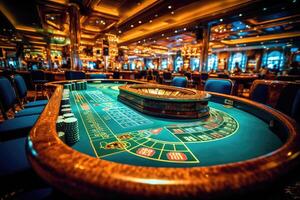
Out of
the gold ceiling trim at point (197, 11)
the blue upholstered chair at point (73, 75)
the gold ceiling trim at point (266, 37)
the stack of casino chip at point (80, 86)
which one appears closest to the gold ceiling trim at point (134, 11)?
the gold ceiling trim at point (197, 11)

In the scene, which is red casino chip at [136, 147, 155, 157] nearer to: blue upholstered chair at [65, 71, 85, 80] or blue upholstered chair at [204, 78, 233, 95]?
blue upholstered chair at [204, 78, 233, 95]

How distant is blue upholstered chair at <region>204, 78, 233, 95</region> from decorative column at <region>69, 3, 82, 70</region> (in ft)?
22.8

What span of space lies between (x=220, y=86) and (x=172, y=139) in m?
2.36

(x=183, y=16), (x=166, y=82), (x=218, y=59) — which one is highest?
(x=183, y=16)

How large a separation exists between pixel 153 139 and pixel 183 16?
9985 mm

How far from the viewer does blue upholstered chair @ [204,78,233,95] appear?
9.88 ft

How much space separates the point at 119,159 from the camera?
93cm

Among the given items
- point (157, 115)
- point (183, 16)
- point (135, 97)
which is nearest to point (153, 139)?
point (157, 115)

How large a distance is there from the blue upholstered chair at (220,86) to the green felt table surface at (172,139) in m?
1.24

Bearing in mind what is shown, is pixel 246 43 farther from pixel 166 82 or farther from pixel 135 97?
pixel 135 97

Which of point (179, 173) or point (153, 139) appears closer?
point (179, 173)

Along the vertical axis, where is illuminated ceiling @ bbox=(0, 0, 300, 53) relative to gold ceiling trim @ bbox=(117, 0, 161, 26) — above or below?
below

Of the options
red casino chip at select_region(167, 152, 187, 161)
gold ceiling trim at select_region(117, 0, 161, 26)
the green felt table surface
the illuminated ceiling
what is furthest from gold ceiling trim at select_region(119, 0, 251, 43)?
red casino chip at select_region(167, 152, 187, 161)

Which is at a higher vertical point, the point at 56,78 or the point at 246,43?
the point at 246,43
